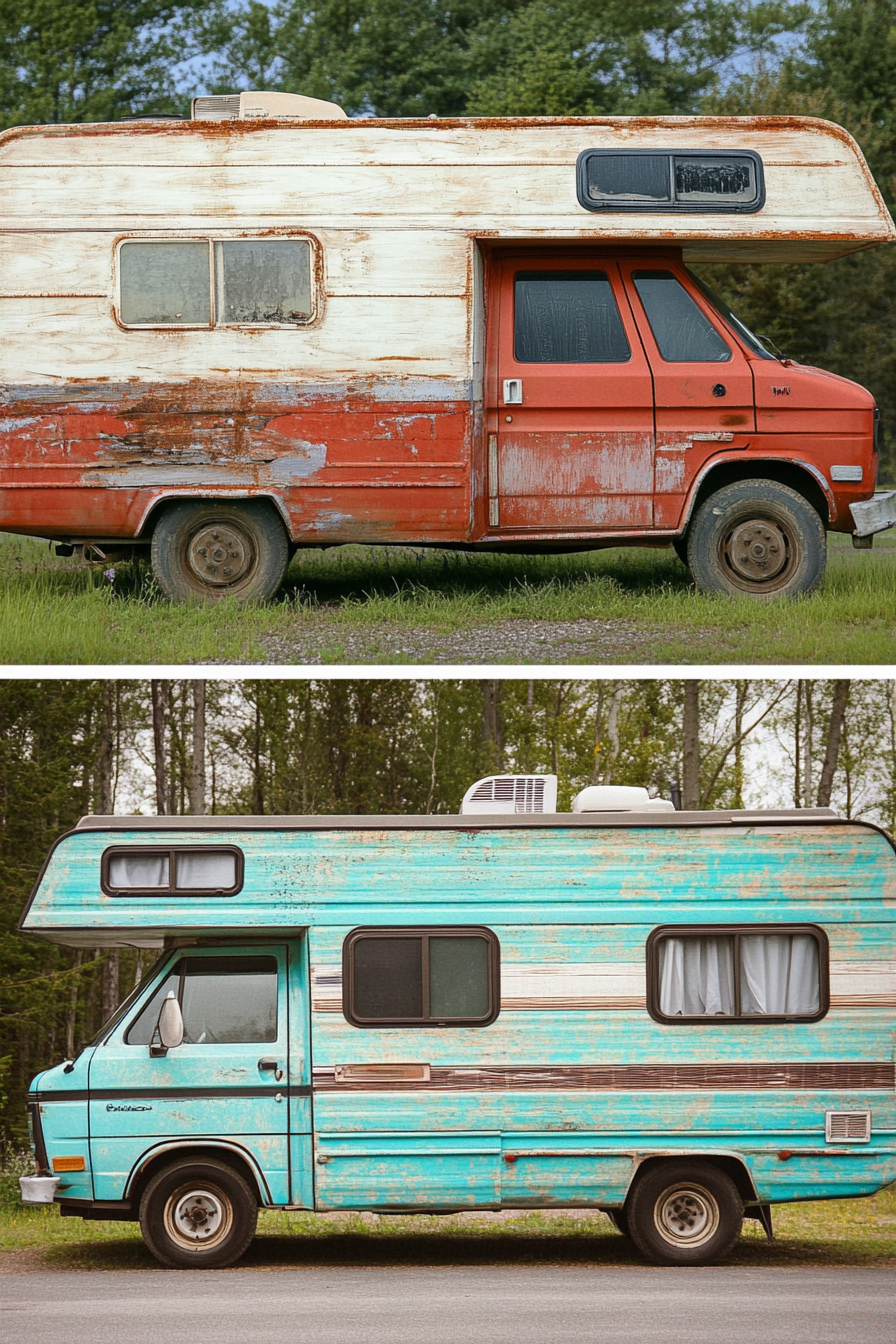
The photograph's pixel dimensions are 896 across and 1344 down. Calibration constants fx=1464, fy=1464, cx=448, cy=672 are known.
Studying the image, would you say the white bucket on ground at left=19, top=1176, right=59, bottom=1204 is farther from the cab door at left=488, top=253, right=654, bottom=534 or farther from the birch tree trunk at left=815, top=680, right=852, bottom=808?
the birch tree trunk at left=815, top=680, right=852, bottom=808

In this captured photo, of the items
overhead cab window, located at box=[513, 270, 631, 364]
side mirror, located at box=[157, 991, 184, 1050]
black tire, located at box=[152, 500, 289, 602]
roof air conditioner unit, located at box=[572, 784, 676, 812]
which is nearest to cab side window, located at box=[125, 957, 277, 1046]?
side mirror, located at box=[157, 991, 184, 1050]

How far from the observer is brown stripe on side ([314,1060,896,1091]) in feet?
25.9

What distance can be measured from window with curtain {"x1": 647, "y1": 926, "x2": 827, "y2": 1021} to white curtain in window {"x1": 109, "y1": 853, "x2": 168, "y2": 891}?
8.83ft

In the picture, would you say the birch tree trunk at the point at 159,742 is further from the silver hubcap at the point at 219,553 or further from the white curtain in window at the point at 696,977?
the white curtain in window at the point at 696,977

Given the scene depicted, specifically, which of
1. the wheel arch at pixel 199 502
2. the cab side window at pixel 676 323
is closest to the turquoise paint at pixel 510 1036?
the wheel arch at pixel 199 502

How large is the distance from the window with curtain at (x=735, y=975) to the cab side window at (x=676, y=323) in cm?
379

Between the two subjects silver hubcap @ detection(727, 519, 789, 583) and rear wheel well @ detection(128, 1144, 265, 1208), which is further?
silver hubcap @ detection(727, 519, 789, 583)

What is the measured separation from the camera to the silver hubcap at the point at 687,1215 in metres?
8.05

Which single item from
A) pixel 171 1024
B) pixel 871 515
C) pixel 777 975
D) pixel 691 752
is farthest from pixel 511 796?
pixel 691 752

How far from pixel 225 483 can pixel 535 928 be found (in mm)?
3477

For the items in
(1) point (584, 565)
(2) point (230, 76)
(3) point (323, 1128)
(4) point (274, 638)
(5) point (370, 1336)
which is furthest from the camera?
(2) point (230, 76)

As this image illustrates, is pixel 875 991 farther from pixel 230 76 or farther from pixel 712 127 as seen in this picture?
pixel 230 76

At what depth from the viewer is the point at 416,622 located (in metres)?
9.48

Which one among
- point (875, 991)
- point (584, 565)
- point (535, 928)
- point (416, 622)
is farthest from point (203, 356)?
point (875, 991)
